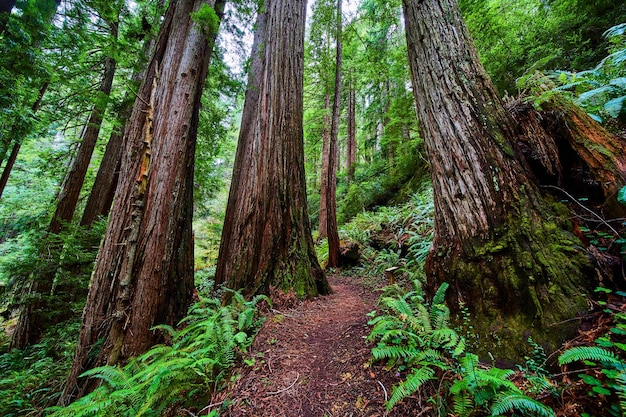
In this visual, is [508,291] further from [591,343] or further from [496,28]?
[496,28]

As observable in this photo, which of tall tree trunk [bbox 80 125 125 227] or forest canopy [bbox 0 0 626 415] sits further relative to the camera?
tall tree trunk [bbox 80 125 125 227]

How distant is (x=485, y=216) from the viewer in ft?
7.76

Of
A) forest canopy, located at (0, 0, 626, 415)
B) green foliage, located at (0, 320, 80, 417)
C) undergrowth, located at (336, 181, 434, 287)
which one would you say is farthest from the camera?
undergrowth, located at (336, 181, 434, 287)

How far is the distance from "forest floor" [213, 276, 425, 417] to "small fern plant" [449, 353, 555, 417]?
457mm

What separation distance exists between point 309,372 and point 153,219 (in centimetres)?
297

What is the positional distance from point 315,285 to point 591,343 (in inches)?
125

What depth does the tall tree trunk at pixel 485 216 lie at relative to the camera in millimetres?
1963

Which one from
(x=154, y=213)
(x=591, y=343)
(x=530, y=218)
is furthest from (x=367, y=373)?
(x=154, y=213)

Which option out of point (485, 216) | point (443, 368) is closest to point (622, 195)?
point (485, 216)

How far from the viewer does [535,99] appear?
265 cm

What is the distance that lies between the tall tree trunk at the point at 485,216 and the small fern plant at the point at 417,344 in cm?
31

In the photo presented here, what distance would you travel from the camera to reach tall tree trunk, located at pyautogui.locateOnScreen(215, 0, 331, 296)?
153 inches

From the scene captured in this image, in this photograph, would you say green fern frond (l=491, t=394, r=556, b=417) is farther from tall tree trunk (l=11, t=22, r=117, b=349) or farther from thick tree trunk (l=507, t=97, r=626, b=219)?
tall tree trunk (l=11, t=22, r=117, b=349)

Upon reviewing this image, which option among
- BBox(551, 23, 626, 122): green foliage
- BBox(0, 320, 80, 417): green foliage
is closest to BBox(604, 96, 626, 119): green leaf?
BBox(551, 23, 626, 122): green foliage
